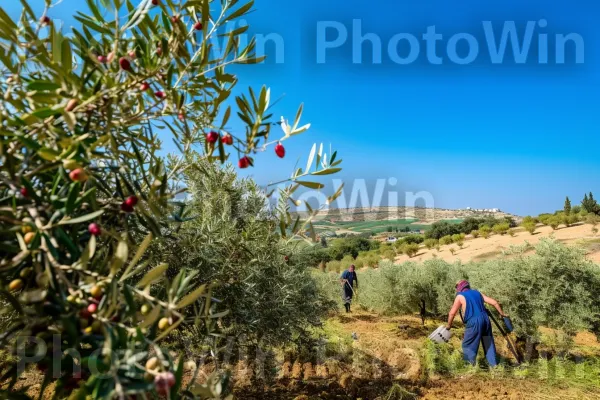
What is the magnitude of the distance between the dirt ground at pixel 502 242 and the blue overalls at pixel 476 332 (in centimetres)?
1468

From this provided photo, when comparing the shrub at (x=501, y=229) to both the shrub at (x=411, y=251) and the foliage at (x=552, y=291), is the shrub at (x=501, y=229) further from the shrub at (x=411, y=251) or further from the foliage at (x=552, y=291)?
the foliage at (x=552, y=291)

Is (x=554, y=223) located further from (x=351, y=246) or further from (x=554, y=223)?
(x=351, y=246)

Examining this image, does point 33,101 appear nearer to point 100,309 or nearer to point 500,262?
point 100,309

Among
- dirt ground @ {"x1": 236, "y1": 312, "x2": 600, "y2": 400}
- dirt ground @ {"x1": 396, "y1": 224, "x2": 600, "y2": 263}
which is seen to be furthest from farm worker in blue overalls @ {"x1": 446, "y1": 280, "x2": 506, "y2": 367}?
dirt ground @ {"x1": 396, "y1": 224, "x2": 600, "y2": 263}

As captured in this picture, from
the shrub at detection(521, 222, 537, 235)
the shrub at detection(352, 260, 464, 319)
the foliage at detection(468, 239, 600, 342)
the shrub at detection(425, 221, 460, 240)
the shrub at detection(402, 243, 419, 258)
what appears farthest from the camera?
the shrub at detection(425, 221, 460, 240)

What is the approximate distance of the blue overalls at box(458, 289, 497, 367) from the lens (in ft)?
22.1

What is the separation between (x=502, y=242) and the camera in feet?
92.8

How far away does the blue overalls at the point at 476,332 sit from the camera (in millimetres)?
6750

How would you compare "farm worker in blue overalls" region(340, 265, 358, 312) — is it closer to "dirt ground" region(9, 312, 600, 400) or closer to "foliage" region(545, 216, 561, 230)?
"dirt ground" region(9, 312, 600, 400)

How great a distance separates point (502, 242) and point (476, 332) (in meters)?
24.6

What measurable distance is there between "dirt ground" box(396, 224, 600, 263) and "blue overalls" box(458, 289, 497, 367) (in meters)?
14.7

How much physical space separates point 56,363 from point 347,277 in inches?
509

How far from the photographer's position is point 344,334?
31.5 feet

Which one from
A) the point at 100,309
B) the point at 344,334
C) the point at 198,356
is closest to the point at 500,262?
the point at 344,334
